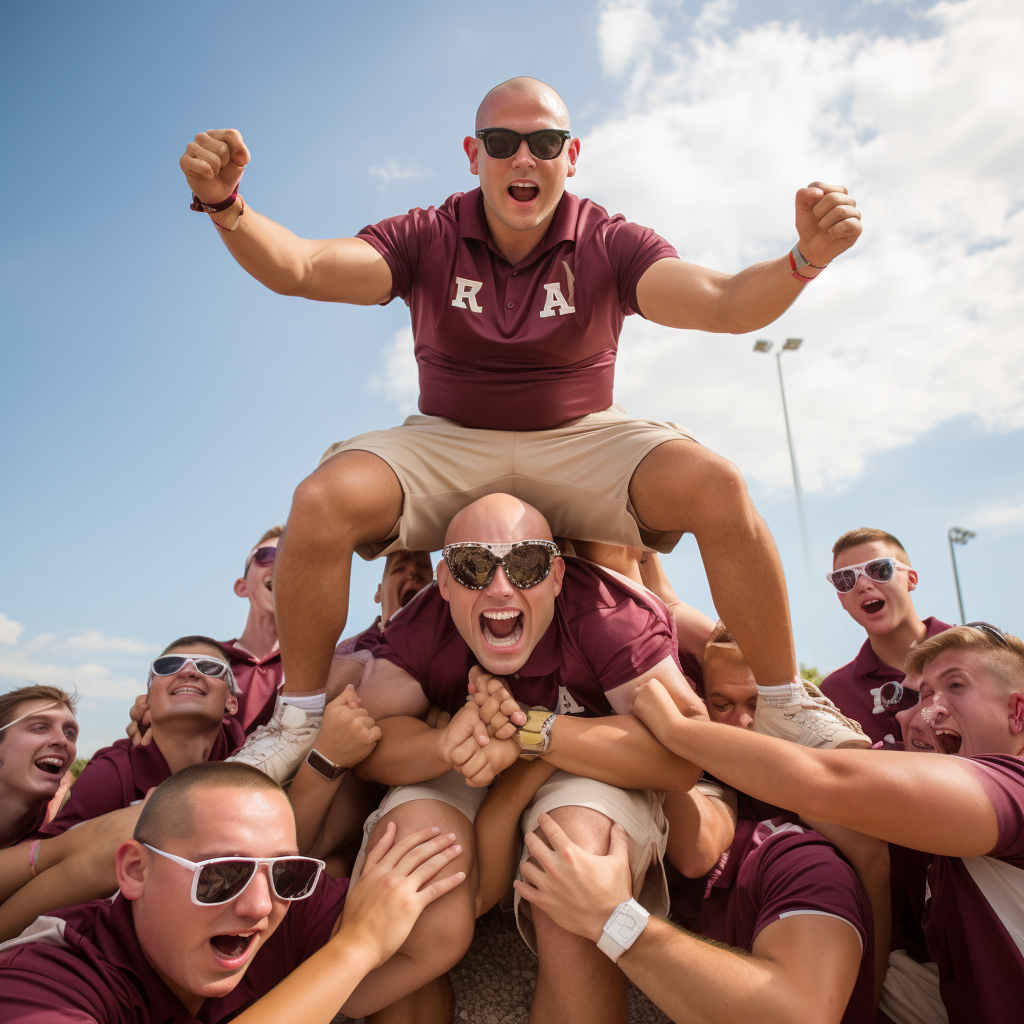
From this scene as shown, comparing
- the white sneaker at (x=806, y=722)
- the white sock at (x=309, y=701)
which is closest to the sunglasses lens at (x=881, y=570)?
the white sneaker at (x=806, y=722)

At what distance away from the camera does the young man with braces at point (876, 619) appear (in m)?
5.40

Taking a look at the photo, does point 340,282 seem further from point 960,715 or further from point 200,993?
point 960,715

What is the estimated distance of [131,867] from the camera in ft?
8.41

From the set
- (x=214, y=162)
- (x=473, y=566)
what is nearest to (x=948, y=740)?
(x=473, y=566)

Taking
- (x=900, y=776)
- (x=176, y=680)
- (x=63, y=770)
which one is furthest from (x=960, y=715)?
(x=63, y=770)

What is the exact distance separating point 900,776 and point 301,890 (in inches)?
78.5

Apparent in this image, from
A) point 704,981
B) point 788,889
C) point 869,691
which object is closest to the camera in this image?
point 704,981

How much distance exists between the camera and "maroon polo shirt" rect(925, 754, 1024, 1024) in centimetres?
268

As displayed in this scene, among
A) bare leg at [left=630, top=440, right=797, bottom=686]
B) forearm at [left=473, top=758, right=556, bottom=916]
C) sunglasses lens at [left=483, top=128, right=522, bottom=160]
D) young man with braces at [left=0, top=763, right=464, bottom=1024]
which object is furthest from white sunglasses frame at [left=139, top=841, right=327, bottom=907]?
sunglasses lens at [left=483, top=128, right=522, bottom=160]

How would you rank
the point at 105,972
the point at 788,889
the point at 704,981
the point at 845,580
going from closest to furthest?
the point at 105,972
the point at 704,981
the point at 788,889
the point at 845,580

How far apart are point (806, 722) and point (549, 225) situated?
8.48 feet

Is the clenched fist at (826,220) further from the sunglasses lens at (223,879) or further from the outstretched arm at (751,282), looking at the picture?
the sunglasses lens at (223,879)

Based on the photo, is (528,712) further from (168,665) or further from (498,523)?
(168,665)

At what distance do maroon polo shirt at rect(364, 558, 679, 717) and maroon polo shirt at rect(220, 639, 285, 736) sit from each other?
2.12m
